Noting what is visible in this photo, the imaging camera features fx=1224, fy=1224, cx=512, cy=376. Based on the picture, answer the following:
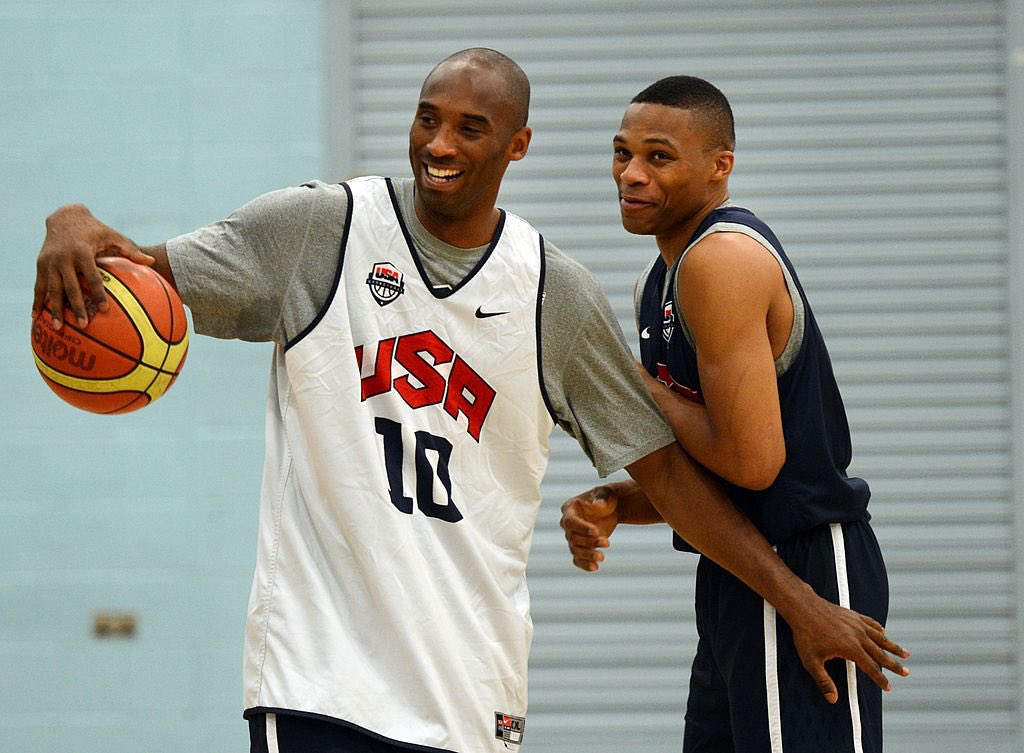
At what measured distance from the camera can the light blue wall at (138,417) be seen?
4207 millimetres

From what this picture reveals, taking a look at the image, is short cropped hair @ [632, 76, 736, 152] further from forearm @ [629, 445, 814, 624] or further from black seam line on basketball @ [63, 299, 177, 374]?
black seam line on basketball @ [63, 299, 177, 374]

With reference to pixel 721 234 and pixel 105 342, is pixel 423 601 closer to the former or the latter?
pixel 105 342

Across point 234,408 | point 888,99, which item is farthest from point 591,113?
point 234,408

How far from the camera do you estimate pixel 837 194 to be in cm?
446

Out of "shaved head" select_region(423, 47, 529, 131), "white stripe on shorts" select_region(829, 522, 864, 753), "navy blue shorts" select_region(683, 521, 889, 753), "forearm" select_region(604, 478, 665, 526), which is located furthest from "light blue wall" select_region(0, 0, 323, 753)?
"white stripe on shorts" select_region(829, 522, 864, 753)

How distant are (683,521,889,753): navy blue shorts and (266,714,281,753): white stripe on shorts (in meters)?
0.92

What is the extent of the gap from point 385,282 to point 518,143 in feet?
1.23

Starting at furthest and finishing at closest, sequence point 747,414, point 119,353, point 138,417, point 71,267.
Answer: point 138,417 < point 747,414 < point 119,353 < point 71,267

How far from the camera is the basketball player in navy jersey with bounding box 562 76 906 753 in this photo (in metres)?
2.33

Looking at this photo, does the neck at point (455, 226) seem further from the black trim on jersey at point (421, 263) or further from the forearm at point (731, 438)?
the forearm at point (731, 438)

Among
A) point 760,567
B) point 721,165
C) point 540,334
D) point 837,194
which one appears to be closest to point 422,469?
point 540,334

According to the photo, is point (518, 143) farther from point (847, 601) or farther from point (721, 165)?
point (847, 601)

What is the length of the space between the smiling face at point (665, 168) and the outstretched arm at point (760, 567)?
502mm

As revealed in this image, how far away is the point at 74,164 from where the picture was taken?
169 inches
